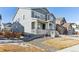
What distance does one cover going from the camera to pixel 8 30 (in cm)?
223

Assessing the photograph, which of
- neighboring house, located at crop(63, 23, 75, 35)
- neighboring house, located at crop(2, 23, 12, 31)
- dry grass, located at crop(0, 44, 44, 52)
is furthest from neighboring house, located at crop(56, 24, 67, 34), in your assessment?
neighboring house, located at crop(2, 23, 12, 31)

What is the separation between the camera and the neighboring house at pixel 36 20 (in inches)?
87.5

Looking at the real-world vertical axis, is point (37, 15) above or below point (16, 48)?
Result: above

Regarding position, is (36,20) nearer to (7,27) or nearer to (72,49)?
(7,27)

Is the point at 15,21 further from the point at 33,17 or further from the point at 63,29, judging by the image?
the point at 63,29

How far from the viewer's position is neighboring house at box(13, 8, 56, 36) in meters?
2.22

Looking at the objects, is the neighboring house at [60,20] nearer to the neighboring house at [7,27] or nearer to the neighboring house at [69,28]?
the neighboring house at [69,28]

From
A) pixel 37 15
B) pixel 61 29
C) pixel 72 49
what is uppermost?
pixel 37 15

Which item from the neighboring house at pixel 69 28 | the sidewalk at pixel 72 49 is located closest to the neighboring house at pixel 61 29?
the neighboring house at pixel 69 28

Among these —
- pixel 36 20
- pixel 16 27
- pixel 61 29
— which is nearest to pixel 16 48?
→ pixel 16 27

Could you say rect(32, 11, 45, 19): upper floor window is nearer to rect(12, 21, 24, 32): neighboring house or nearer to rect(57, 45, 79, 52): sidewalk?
rect(12, 21, 24, 32): neighboring house

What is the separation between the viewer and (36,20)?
2.24 metres
